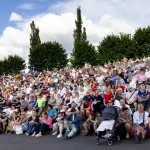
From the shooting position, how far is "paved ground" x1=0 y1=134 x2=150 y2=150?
12.6 meters

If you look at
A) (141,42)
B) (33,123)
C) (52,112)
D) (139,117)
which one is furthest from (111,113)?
(141,42)

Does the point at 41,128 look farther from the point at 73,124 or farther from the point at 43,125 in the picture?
the point at 73,124

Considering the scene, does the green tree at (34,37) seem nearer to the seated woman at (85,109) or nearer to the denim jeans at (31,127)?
the denim jeans at (31,127)

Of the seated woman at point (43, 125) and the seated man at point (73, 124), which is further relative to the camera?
the seated woman at point (43, 125)

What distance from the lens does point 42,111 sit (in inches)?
693

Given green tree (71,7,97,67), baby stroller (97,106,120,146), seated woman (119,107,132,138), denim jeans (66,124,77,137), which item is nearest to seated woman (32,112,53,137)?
denim jeans (66,124,77,137)

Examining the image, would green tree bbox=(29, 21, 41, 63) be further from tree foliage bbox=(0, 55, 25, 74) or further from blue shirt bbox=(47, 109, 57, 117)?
blue shirt bbox=(47, 109, 57, 117)

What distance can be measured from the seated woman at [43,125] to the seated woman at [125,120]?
13.6ft

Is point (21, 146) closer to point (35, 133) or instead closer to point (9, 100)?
point (35, 133)

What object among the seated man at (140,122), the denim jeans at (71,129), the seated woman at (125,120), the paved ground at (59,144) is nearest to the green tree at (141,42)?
the paved ground at (59,144)

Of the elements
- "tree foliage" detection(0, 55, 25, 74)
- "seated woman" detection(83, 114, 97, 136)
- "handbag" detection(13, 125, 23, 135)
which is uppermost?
"tree foliage" detection(0, 55, 25, 74)

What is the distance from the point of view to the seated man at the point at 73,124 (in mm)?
15180

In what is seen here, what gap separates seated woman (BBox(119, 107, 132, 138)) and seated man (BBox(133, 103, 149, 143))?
312mm

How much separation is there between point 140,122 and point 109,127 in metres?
1.09
